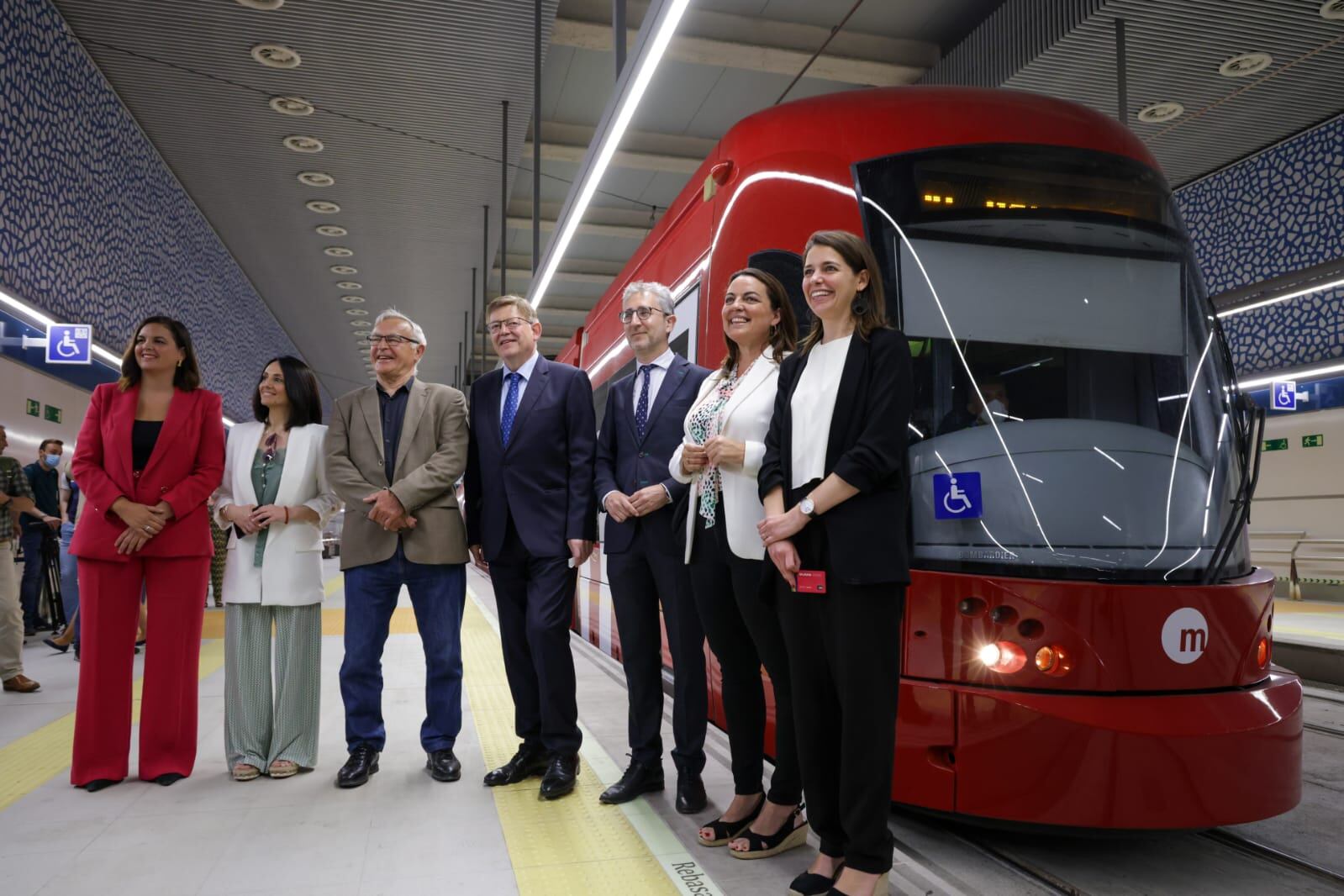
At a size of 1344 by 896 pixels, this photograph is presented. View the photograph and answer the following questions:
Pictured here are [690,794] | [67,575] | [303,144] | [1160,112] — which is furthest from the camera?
[303,144]

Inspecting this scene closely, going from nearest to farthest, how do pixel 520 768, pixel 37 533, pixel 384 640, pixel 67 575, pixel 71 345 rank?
pixel 520 768, pixel 384 640, pixel 67 575, pixel 37 533, pixel 71 345

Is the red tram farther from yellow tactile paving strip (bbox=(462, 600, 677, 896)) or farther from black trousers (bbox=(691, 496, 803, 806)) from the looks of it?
yellow tactile paving strip (bbox=(462, 600, 677, 896))

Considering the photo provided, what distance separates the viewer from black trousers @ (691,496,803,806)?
2756mm

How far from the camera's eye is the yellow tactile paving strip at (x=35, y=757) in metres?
3.47

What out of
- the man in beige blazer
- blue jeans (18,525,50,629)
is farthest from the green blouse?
blue jeans (18,525,50,629)

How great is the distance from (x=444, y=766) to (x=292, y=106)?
7.70 meters

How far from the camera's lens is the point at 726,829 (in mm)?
2850

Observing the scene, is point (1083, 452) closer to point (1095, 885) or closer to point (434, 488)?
point (1095, 885)

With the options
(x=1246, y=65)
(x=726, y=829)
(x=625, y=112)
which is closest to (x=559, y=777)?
(x=726, y=829)

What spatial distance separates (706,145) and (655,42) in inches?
284

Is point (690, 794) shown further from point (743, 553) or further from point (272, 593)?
point (272, 593)

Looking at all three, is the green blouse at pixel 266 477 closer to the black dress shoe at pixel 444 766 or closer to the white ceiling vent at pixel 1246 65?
the black dress shoe at pixel 444 766

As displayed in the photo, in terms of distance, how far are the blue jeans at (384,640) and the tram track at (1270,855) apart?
269 cm

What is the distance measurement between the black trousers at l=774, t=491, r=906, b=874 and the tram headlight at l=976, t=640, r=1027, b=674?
19.3 inches
